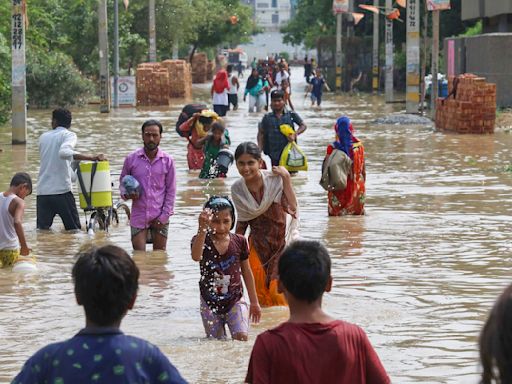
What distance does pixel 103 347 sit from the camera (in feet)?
14.5

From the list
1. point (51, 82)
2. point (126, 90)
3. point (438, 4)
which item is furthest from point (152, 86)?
point (438, 4)

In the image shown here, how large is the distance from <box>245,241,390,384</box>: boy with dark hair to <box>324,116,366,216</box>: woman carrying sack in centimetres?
1068

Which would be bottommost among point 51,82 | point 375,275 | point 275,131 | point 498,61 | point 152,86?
point 375,275

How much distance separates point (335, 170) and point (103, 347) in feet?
37.0

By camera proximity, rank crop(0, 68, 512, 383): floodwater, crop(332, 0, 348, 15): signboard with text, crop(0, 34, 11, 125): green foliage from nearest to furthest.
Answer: crop(0, 68, 512, 383): floodwater → crop(0, 34, 11, 125): green foliage → crop(332, 0, 348, 15): signboard with text

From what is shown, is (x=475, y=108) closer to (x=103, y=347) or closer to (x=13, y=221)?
(x=13, y=221)

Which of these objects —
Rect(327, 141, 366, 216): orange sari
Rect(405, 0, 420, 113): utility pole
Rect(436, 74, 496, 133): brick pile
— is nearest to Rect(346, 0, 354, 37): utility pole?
Rect(405, 0, 420, 113): utility pole

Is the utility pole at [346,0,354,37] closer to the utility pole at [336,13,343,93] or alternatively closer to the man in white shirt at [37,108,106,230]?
the utility pole at [336,13,343,93]

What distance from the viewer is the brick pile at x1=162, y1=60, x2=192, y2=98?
54.0 metres

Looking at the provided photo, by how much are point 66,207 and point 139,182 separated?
251 cm

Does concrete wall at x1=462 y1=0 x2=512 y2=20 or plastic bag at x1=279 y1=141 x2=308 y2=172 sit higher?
concrete wall at x1=462 y1=0 x2=512 y2=20

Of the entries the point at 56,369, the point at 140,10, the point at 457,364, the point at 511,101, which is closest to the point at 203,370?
the point at 457,364

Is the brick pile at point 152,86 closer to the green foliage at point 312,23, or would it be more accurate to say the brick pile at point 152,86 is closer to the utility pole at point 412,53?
the utility pole at point 412,53

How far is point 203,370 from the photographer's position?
27.7 ft
